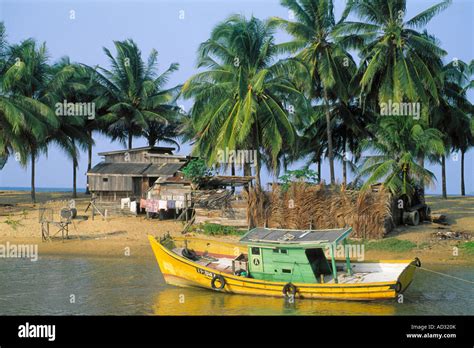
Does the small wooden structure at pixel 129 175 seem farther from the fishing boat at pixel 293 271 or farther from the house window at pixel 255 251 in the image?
the house window at pixel 255 251

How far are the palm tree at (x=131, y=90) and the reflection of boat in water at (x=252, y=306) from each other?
88.4 ft

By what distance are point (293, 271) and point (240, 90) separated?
13507mm

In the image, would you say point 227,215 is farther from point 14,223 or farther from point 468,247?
point 14,223

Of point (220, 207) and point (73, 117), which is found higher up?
point (73, 117)

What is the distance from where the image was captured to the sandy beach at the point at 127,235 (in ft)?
78.4

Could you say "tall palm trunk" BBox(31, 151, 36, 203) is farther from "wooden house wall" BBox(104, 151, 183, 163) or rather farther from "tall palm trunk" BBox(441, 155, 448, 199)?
"tall palm trunk" BBox(441, 155, 448, 199)

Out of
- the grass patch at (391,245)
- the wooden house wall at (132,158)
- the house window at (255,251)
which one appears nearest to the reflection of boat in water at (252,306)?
the house window at (255,251)

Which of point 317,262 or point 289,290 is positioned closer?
point 289,290

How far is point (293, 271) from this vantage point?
17375 millimetres

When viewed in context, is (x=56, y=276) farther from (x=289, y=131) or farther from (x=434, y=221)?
(x=434, y=221)

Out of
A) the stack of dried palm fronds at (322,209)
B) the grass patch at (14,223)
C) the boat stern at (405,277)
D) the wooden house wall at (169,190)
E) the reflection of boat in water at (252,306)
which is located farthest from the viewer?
the wooden house wall at (169,190)

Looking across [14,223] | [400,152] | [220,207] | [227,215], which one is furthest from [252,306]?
[14,223]
